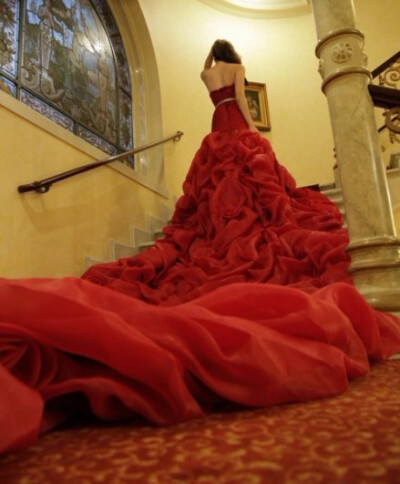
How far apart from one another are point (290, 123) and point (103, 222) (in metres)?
3.19

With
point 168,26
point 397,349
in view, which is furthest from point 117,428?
point 168,26

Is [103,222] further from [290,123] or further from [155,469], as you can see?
[290,123]

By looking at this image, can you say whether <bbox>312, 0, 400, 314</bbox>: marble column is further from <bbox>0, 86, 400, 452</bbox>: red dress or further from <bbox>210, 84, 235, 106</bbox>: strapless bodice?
<bbox>210, 84, 235, 106</bbox>: strapless bodice

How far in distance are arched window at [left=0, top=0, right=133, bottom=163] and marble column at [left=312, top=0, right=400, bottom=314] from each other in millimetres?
2035

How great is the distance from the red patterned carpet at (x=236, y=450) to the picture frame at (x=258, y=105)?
4.89 m

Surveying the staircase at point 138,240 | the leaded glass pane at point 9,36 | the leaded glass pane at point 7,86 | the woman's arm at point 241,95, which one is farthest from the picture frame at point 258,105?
the leaded glass pane at point 7,86

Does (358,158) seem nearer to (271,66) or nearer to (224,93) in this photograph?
(224,93)

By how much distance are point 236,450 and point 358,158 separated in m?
1.45

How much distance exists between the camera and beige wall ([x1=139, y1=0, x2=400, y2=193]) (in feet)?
15.4

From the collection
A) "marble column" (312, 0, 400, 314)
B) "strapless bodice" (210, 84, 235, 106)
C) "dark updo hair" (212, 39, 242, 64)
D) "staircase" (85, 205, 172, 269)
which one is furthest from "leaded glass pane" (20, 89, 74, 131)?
"marble column" (312, 0, 400, 314)

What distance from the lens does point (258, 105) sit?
5254mm

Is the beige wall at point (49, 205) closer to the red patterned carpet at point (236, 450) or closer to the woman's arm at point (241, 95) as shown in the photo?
the woman's arm at point (241, 95)

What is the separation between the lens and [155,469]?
1.56 ft

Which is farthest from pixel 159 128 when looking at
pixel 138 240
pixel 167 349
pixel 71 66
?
pixel 167 349
